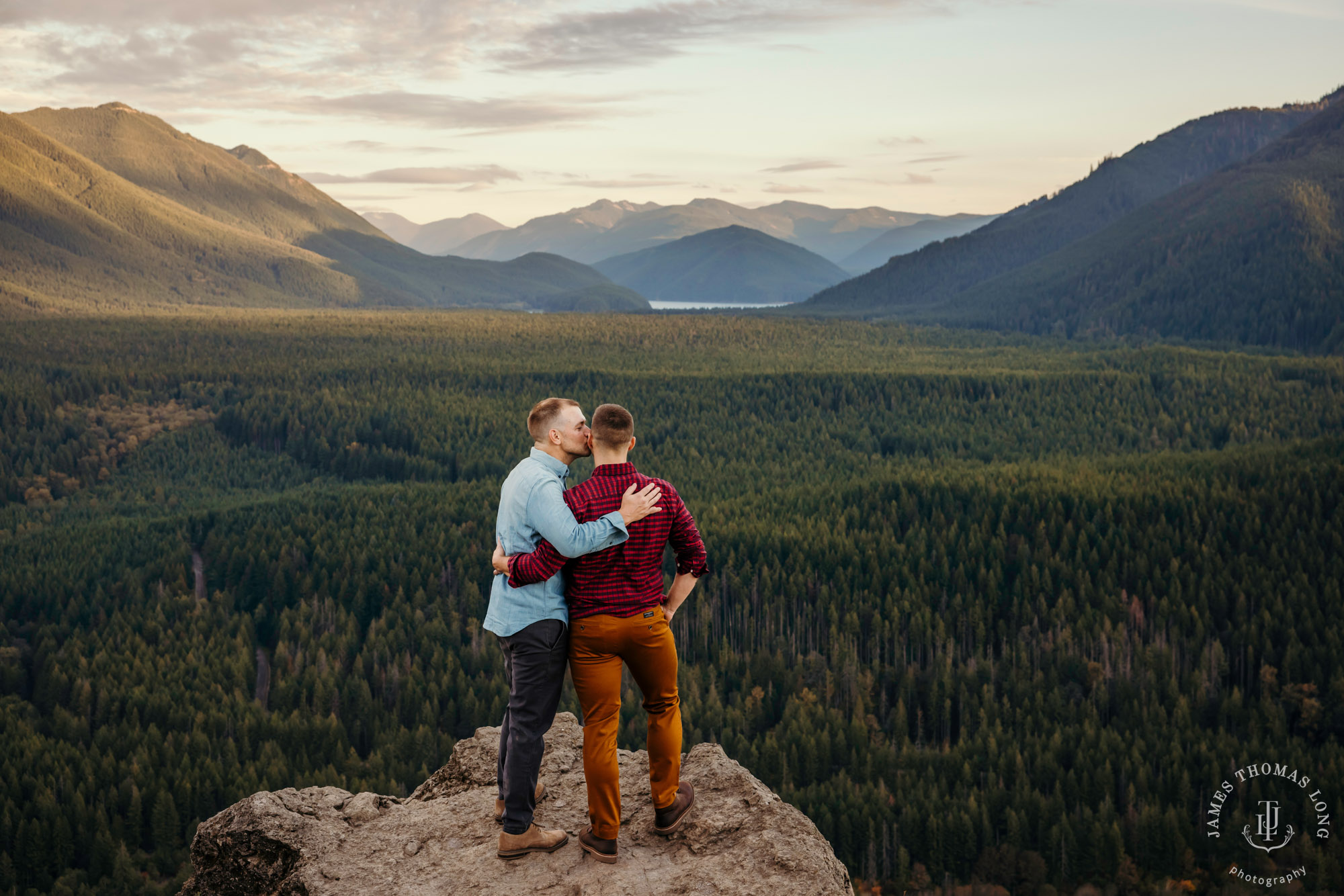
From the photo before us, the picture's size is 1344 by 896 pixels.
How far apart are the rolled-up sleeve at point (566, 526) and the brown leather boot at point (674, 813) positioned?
480 cm

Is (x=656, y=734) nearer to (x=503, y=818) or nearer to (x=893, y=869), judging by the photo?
(x=503, y=818)

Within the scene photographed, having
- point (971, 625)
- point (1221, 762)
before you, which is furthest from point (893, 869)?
point (971, 625)

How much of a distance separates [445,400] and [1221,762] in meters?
146

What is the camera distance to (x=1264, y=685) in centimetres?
8438

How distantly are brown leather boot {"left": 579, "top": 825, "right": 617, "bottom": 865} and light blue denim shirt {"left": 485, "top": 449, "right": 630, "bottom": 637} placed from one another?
341 cm

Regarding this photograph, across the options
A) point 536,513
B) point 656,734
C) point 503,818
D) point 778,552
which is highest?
point 536,513

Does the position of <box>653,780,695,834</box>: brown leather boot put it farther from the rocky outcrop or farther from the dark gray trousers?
the dark gray trousers

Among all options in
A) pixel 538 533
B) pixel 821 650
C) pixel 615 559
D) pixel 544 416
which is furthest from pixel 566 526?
pixel 821 650

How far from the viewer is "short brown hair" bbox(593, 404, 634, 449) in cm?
1644

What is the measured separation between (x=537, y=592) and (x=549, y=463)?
186cm

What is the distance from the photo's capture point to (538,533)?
16.6 metres

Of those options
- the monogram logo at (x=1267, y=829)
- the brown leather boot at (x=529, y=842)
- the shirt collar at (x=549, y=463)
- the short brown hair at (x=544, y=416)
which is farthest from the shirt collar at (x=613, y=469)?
the monogram logo at (x=1267, y=829)

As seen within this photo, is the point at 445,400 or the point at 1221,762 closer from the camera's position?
the point at 1221,762

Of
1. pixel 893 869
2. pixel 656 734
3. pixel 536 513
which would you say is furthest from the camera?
pixel 893 869
